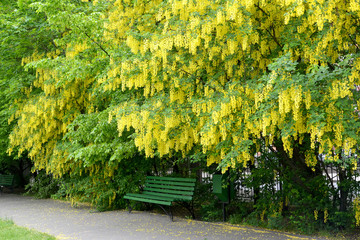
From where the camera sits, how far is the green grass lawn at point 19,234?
235 inches

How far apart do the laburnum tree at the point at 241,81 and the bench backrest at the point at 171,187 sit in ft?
3.75

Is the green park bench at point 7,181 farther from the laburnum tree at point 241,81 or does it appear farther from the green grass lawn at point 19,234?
the green grass lawn at point 19,234

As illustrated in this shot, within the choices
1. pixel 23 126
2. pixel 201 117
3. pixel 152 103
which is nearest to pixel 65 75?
pixel 23 126

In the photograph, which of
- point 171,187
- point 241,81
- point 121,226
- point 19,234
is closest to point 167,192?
point 171,187

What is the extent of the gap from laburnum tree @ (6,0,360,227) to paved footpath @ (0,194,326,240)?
1.16 m

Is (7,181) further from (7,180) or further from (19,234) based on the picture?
(19,234)

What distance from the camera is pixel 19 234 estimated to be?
624 cm

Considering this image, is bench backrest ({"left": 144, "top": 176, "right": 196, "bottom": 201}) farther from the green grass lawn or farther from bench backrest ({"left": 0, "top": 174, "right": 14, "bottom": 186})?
bench backrest ({"left": 0, "top": 174, "right": 14, "bottom": 186})

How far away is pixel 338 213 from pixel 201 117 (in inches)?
111

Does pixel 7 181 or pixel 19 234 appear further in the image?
pixel 7 181

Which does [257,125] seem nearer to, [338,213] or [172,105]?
[172,105]

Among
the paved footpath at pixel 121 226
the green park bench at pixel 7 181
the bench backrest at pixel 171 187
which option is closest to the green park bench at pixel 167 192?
the bench backrest at pixel 171 187

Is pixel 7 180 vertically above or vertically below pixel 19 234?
above

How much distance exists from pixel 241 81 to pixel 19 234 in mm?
4556
